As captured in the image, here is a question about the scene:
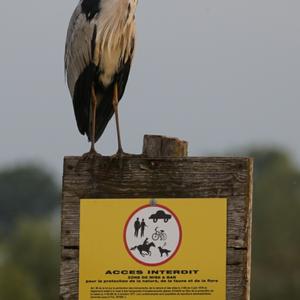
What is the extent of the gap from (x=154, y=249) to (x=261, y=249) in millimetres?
36433

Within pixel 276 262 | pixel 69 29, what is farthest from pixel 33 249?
pixel 69 29

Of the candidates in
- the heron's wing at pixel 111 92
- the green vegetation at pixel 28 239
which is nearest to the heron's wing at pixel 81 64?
the heron's wing at pixel 111 92

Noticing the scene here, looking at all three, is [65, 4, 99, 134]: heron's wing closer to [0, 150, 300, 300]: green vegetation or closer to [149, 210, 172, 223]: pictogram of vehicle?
[149, 210, 172, 223]: pictogram of vehicle

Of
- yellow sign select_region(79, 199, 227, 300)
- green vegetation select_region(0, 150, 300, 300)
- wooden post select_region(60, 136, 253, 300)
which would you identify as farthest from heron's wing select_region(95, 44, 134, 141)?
green vegetation select_region(0, 150, 300, 300)

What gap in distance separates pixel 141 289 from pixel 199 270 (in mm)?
294

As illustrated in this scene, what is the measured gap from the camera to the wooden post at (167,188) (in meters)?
6.61

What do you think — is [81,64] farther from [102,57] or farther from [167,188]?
[167,188]

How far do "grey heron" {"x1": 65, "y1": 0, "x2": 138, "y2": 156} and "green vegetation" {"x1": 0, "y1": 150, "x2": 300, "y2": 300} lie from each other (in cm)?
2601

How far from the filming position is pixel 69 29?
9.53 m

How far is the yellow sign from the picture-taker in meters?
6.57

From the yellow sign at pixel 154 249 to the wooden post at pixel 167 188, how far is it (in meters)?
0.04

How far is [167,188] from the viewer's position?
21.9ft

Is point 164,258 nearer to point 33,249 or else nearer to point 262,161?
point 33,249

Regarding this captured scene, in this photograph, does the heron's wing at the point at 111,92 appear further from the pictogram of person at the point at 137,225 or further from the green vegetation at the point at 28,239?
the green vegetation at the point at 28,239
